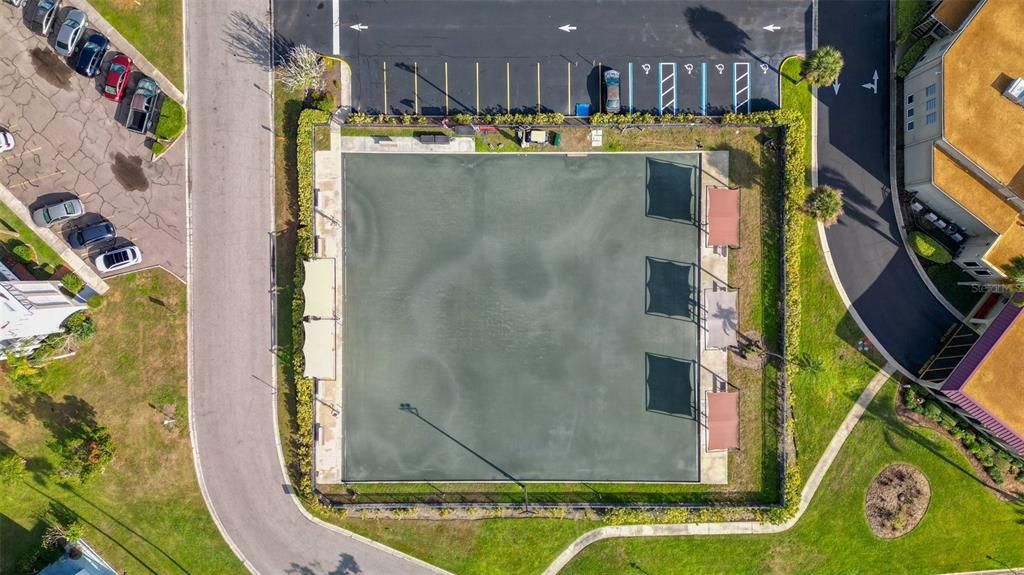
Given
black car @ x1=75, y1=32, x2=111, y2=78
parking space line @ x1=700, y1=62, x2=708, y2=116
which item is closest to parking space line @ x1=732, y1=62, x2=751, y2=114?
parking space line @ x1=700, y1=62, x2=708, y2=116

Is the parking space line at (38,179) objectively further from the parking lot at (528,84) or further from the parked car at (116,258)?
the parking lot at (528,84)

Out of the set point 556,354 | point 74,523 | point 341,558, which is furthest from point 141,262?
point 556,354

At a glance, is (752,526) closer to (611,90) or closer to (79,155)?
(611,90)

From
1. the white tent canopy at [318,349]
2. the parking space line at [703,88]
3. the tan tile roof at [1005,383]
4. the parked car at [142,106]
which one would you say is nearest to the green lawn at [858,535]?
the tan tile roof at [1005,383]

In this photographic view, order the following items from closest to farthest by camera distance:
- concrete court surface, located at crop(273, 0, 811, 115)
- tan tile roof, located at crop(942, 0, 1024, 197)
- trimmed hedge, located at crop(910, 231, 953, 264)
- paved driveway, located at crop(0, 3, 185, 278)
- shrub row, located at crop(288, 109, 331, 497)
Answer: tan tile roof, located at crop(942, 0, 1024, 197), shrub row, located at crop(288, 109, 331, 497), trimmed hedge, located at crop(910, 231, 953, 264), paved driveway, located at crop(0, 3, 185, 278), concrete court surface, located at crop(273, 0, 811, 115)

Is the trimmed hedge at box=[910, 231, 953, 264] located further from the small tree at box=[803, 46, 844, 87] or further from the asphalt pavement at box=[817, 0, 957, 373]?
the small tree at box=[803, 46, 844, 87]

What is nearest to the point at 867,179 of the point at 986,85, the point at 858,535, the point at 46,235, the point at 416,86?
the point at 986,85

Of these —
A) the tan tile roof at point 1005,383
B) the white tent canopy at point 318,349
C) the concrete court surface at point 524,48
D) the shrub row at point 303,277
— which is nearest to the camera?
the tan tile roof at point 1005,383

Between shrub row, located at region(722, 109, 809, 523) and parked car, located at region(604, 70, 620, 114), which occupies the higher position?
parked car, located at region(604, 70, 620, 114)
